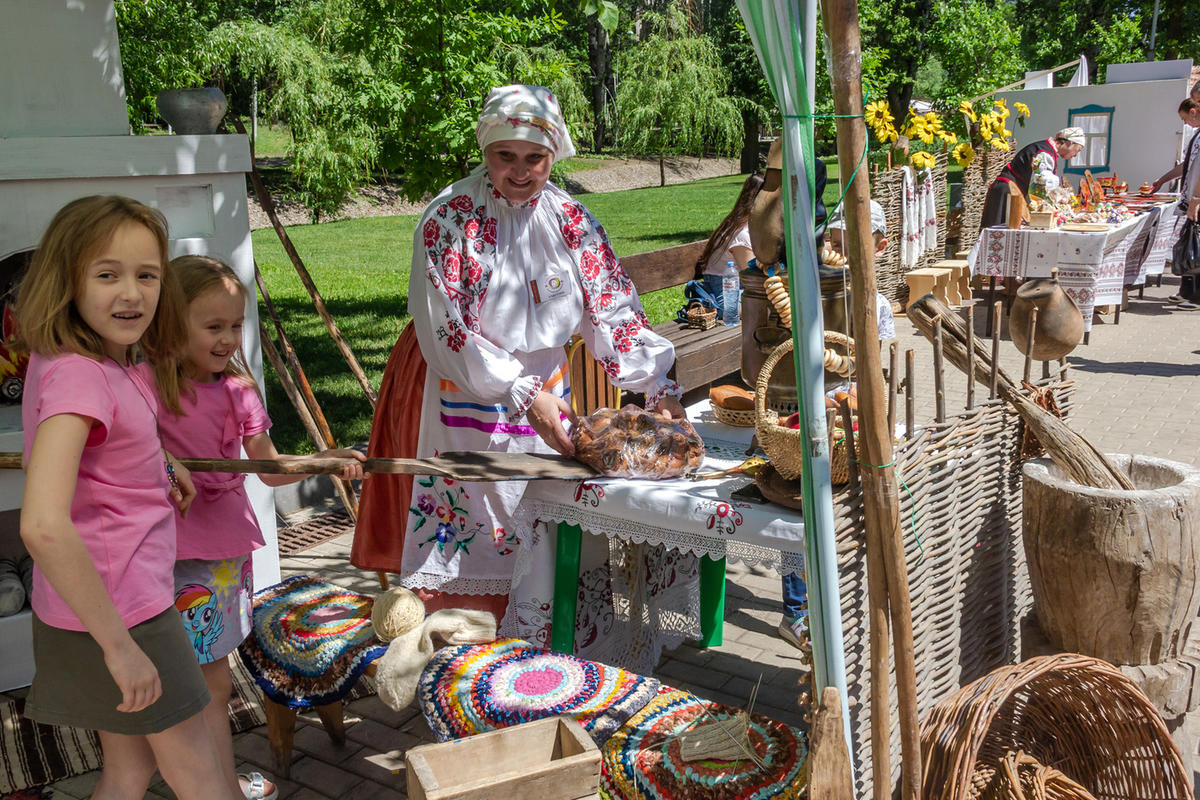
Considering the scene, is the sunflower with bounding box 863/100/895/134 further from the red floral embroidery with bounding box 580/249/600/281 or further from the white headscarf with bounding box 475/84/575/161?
the white headscarf with bounding box 475/84/575/161

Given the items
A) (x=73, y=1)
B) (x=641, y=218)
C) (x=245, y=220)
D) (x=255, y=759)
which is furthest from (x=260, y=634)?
(x=641, y=218)

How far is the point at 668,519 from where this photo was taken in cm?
271

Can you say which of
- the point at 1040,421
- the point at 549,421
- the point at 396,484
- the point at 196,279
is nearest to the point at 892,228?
the point at 1040,421

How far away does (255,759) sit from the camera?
3.21 metres

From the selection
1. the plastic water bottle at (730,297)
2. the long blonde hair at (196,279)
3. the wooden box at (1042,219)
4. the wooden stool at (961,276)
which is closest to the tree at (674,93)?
the wooden stool at (961,276)

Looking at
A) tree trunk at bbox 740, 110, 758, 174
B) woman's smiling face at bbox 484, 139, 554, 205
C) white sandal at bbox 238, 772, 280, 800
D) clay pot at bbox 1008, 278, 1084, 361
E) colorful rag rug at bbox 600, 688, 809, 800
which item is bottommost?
white sandal at bbox 238, 772, 280, 800

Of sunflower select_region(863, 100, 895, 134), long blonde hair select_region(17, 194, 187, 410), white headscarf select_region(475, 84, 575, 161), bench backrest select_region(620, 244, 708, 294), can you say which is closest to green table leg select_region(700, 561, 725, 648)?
white headscarf select_region(475, 84, 575, 161)

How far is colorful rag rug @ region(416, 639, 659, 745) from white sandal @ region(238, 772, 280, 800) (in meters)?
0.73

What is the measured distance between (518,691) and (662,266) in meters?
4.21

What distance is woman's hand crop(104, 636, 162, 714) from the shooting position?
192 centimetres

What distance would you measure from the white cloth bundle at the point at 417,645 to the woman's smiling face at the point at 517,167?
123 cm

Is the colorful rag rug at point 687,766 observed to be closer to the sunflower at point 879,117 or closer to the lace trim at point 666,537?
the lace trim at point 666,537

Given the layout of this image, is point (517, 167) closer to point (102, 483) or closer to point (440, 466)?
point (440, 466)

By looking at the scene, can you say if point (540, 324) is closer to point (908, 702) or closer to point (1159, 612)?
point (908, 702)
